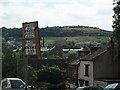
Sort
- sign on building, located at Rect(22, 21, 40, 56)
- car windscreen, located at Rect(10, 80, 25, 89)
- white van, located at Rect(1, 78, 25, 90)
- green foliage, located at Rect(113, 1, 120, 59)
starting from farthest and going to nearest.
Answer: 1. green foliage, located at Rect(113, 1, 120, 59)
2. car windscreen, located at Rect(10, 80, 25, 89)
3. white van, located at Rect(1, 78, 25, 90)
4. sign on building, located at Rect(22, 21, 40, 56)

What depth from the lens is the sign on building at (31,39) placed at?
13.9 m

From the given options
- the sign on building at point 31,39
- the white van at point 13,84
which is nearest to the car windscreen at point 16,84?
the white van at point 13,84

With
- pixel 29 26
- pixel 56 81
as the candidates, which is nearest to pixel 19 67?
pixel 56 81

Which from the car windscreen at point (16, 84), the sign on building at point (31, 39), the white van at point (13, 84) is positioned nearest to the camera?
the sign on building at point (31, 39)

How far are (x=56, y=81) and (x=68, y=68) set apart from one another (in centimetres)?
499

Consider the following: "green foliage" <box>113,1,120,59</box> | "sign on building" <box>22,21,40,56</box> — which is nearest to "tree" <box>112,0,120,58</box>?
"green foliage" <box>113,1,120,59</box>

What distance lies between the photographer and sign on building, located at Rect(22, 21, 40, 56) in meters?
13.9

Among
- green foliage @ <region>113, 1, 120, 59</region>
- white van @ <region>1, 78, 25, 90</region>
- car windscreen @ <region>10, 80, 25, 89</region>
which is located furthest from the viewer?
green foliage @ <region>113, 1, 120, 59</region>

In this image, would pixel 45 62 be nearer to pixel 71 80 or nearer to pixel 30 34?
pixel 71 80

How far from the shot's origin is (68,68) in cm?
6531

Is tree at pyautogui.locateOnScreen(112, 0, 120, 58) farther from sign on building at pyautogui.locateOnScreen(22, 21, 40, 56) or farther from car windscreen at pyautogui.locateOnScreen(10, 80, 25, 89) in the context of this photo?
sign on building at pyautogui.locateOnScreen(22, 21, 40, 56)

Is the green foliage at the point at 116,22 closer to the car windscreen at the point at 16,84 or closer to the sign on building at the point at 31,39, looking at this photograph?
the car windscreen at the point at 16,84

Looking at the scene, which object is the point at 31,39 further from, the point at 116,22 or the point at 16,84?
the point at 116,22

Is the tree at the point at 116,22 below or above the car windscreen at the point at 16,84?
above
